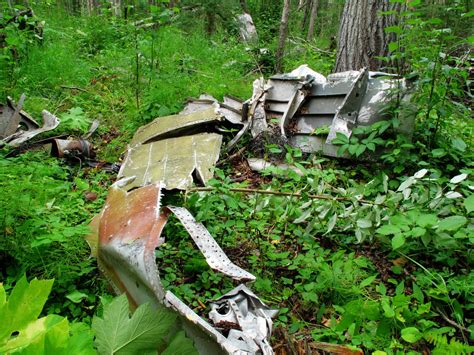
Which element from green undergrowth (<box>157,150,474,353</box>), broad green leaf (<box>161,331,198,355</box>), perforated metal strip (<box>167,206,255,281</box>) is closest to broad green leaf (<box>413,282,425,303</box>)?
green undergrowth (<box>157,150,474,353</box>)

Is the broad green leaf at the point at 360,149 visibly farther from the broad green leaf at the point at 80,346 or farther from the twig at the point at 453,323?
the broad green leaf at the point at 80,346

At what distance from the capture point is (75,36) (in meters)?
8.27

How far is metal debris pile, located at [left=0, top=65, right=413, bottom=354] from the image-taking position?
1580 mm

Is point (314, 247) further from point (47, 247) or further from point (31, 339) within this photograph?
point (31, 339)

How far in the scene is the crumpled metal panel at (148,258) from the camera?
54.2 inches

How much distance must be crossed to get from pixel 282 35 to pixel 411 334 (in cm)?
578

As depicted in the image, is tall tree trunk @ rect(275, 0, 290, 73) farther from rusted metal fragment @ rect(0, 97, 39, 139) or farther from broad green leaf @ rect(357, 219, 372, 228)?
broad green leaf @ rect(357, 219, 372, 228)

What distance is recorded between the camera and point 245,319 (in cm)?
161

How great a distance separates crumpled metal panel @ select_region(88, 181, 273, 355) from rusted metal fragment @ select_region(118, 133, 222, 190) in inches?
30.7

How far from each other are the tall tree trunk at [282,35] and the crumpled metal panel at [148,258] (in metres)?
5.12

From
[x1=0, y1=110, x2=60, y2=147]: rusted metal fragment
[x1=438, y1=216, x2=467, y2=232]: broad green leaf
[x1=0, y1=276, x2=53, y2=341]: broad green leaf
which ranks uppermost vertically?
[x1=0, y1=276, x2=53, y2=341]: broad green leaf

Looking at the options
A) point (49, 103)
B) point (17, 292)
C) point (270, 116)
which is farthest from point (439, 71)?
point (49, 103)

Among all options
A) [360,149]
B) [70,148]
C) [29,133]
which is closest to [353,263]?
[360,149]

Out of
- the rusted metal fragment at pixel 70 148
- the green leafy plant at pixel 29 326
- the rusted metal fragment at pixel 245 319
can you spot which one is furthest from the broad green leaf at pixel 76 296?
the rusted metal fragment at pixel 70 148
